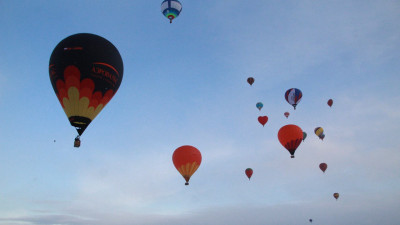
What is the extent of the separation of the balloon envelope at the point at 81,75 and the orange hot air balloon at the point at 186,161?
868 centimetres

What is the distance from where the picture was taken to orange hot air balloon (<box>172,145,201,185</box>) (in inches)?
918

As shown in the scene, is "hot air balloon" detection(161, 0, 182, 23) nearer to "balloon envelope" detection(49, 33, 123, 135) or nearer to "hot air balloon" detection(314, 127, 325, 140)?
"balloon envelope" detection(49, 33, 123, 135)

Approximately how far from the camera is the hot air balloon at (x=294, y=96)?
A: 30422 millimetres

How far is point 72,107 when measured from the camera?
625 inches

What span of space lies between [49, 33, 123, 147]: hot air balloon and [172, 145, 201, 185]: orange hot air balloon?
8688 millimetres

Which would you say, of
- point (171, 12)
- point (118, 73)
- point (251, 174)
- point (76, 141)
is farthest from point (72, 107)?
point (251, 174)

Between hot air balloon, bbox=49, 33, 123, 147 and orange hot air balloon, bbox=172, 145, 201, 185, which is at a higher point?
hot air balloon, bbox=49, 33, 123, 147

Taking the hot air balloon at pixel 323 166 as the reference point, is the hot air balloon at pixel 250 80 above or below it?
above

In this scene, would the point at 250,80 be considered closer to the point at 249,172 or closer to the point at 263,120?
the point at 263,120

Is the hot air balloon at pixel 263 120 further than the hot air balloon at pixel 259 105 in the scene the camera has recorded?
No

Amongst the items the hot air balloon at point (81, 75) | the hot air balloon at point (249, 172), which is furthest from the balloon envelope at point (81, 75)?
the hot air balloon at point (249, 172)

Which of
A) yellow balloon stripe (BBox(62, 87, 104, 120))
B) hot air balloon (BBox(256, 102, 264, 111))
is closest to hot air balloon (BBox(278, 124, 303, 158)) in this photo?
hot air balloon (BBox(256, 102, 264, 111))

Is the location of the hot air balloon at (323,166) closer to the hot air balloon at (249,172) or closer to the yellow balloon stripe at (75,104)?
the hot air balloon at (249,172)

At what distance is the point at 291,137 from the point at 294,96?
23.2 feet
